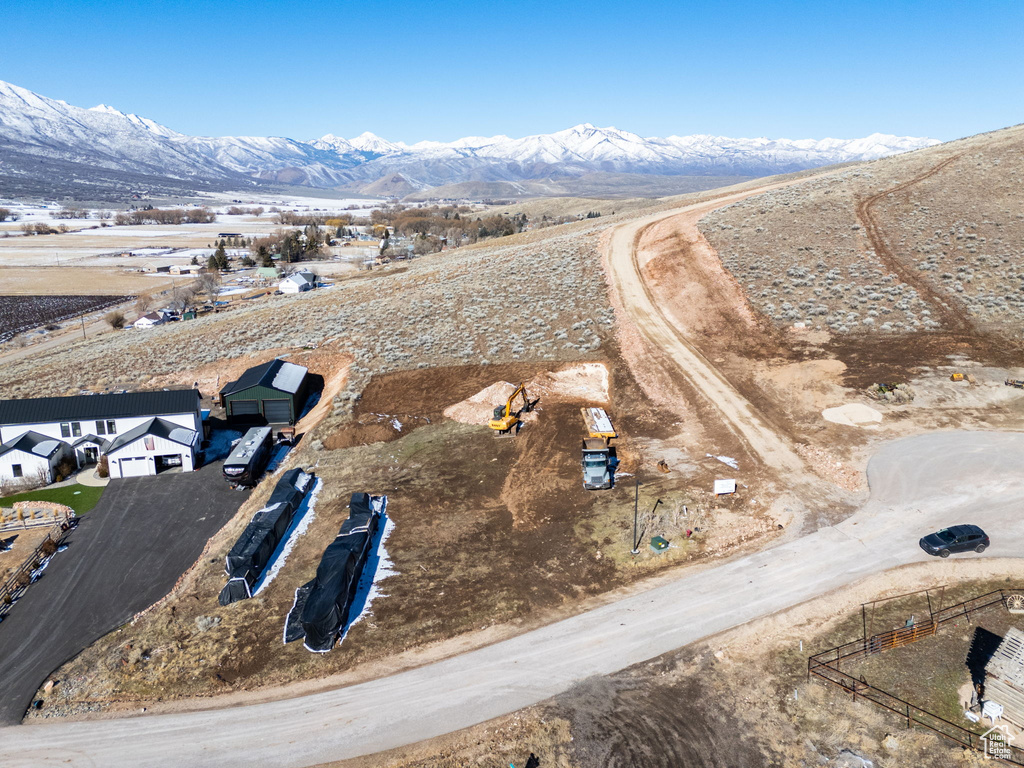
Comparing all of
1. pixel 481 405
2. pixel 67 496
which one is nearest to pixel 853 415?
pixel 481 405

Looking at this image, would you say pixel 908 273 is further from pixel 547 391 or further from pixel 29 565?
pixel 29 565

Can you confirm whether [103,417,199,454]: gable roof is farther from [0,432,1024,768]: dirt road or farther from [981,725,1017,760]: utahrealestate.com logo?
[981,725,1017,760]: utahrealestate.com logo

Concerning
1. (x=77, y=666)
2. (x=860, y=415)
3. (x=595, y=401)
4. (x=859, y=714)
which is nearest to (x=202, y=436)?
(x=77, y=666)

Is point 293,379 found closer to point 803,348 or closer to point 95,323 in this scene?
point 803,348

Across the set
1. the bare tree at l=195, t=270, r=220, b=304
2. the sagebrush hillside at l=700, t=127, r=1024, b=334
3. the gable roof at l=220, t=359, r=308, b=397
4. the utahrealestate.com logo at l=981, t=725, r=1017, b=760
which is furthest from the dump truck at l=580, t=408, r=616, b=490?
the bare tree at l=195, t=270, r=220, b=304

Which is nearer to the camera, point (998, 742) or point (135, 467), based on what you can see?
point (998, 742)
